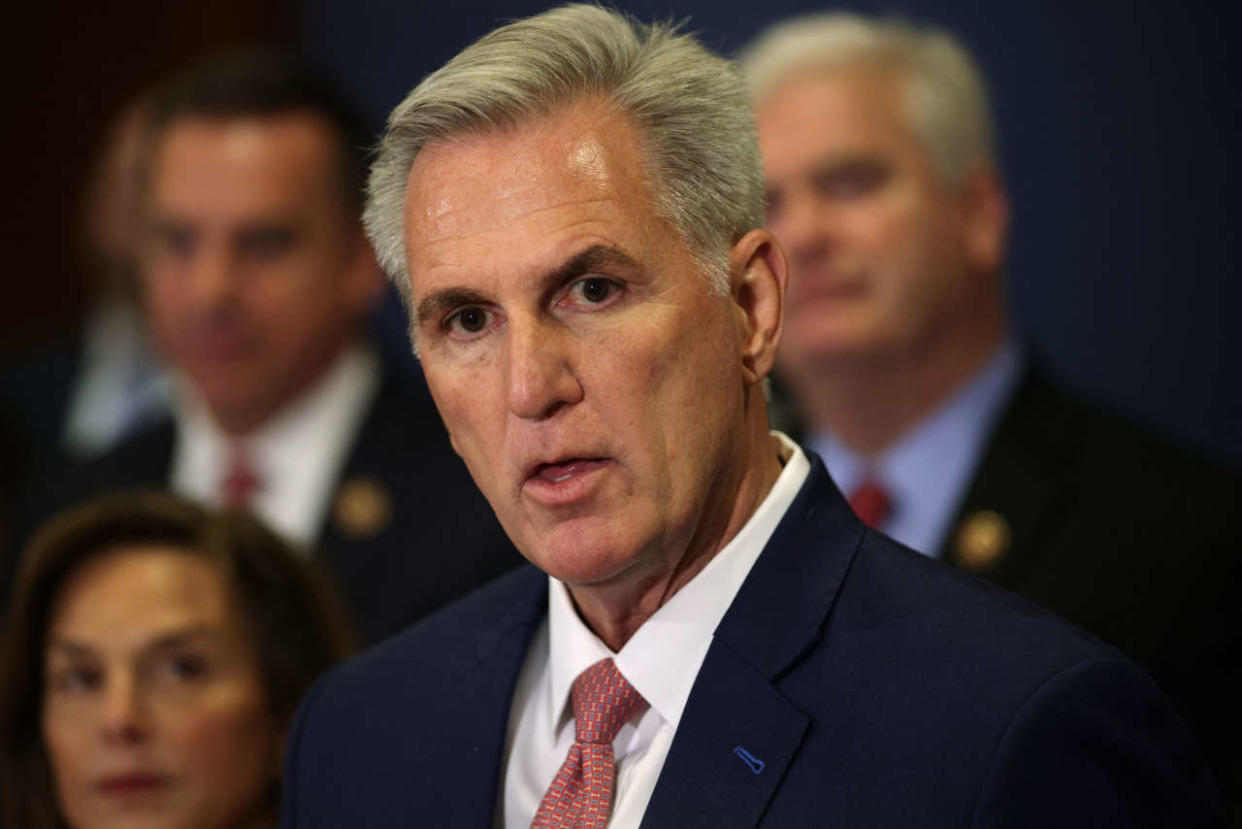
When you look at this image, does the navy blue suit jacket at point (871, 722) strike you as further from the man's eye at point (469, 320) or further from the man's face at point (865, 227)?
the man's face at point (865, 227)

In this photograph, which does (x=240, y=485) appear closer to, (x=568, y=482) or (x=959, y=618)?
(x=568, y=482)

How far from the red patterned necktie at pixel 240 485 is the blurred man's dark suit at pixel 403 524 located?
0.96ft

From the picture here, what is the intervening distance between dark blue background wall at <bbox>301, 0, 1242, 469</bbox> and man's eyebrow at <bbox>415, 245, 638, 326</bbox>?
2.84 meters

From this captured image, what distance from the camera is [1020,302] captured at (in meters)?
4.86

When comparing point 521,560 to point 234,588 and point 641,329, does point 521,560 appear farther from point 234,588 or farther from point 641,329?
point 641,329

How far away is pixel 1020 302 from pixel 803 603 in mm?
3018

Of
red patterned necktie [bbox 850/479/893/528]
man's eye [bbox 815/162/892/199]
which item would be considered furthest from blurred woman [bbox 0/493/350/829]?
man's eye [bbox 815/162/892/199]

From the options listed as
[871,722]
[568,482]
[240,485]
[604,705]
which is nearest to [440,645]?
[604,705]

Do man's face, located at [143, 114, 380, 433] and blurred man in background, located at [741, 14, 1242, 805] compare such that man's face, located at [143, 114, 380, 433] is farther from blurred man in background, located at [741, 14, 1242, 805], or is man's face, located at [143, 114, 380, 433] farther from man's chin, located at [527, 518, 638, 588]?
man's chin, located at [527, 518, 638, 588]

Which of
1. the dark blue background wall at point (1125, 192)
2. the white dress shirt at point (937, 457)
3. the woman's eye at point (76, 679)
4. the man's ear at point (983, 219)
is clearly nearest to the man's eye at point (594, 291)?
the woman's eye at point (76, 679)

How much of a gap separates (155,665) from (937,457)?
6.10ft

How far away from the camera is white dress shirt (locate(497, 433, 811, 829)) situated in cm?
206

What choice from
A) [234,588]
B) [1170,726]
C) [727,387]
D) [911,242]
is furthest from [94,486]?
[1170,726]

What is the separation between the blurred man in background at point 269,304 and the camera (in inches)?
166
